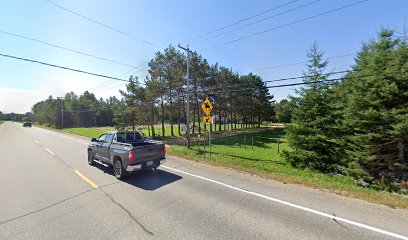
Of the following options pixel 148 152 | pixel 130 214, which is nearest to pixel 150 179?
pixel 148 152

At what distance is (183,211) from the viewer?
4699 mm

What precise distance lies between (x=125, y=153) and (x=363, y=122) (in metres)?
9.81

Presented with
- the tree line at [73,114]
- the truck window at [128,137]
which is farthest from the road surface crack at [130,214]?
the tree line at [73,114]

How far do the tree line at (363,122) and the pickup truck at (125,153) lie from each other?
7.48 metres

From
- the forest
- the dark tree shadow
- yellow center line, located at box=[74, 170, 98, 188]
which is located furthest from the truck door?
the forest

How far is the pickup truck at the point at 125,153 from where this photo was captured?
706cm

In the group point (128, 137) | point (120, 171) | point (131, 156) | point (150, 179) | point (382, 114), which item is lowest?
point (150, 179)

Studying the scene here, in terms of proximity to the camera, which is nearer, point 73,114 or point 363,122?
point 363,122

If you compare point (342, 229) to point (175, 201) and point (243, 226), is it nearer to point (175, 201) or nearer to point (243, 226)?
point (243, 226)

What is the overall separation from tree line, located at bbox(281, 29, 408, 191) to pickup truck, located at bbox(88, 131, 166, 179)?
24.6 feet

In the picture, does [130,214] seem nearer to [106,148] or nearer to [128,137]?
[106,148]

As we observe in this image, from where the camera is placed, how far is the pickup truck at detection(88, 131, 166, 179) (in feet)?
23.2

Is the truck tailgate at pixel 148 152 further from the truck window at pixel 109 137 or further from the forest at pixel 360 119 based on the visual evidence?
the forest at pixel 360 119

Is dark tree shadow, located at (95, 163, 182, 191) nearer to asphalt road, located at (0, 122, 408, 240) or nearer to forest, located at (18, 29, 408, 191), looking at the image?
asphalt road, located at (0, 122, 408, 240)
